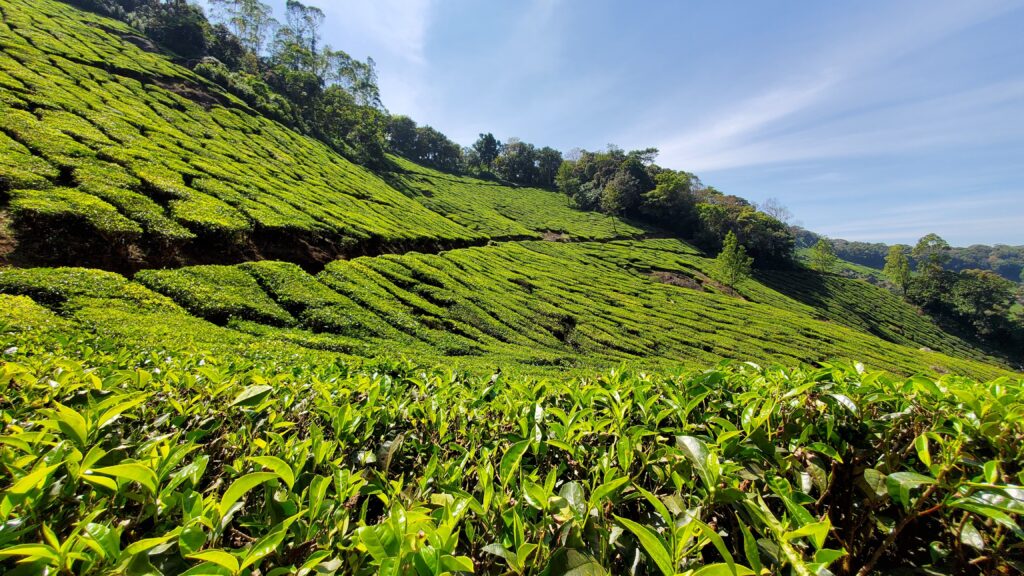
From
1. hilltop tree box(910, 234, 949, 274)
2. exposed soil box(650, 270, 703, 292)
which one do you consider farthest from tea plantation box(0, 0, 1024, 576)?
hilltop tree box(910, 234, 949, 274)

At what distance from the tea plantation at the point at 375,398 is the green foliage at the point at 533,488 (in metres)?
0.01

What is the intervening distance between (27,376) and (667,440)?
10.8ft

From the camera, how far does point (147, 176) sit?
13.1 metres

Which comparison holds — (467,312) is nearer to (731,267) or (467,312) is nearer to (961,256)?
(731,267)

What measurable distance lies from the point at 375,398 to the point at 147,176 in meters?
17.0

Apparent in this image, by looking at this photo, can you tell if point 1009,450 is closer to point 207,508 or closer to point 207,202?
point 207,508

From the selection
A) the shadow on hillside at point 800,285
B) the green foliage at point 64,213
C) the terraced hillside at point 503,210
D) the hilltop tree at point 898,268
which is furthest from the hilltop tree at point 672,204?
the green foliage at point 64,213

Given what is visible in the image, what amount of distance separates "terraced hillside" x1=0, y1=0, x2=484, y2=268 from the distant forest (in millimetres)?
126797

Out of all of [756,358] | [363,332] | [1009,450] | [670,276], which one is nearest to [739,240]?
[670,276]

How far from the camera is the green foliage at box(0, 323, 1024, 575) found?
1.00 m

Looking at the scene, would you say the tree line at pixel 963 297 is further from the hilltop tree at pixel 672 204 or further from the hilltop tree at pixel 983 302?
the hilltop tree at pixel 672 204

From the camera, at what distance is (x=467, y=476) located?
5.66 ft

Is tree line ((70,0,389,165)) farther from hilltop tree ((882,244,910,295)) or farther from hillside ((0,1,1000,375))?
hilltop tree ((882,244,910,295))

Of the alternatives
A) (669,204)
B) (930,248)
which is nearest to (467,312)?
(669,204)
